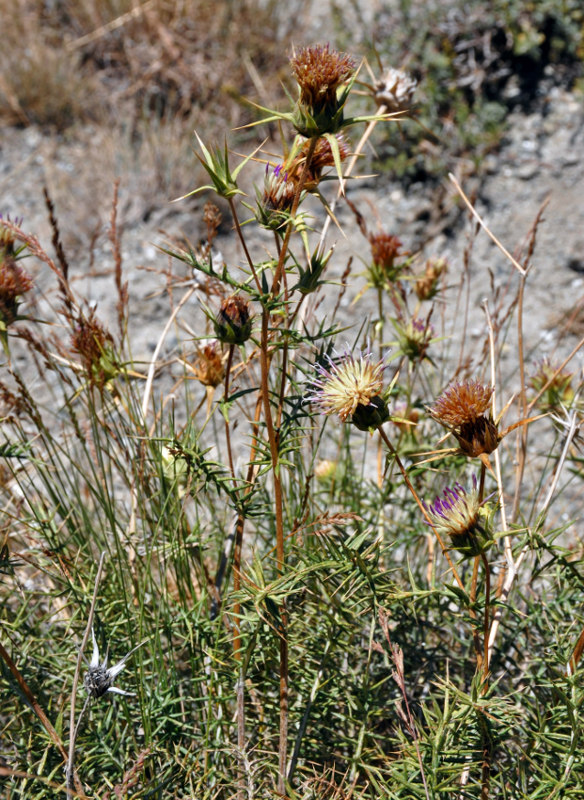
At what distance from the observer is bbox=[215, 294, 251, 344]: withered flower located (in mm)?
1035

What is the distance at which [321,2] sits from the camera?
460 cm

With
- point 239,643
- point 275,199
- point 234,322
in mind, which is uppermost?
point 275,199

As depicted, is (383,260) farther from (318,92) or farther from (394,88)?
(318,92)

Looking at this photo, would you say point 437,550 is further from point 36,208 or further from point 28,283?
point 36,208

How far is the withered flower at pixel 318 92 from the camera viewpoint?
0.89 m

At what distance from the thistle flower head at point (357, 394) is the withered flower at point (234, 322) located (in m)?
0.12

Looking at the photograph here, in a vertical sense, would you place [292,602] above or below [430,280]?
below

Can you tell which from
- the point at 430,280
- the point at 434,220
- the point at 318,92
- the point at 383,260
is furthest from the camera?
the point at 434,220

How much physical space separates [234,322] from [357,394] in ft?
0.66

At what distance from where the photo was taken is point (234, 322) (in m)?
1.04

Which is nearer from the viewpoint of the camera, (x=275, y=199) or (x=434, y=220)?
(x=275, y=199)

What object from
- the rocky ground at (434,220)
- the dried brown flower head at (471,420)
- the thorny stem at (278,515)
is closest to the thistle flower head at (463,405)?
the dried brown flower head at (471,420)

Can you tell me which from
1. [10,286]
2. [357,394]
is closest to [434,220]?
[10,286]

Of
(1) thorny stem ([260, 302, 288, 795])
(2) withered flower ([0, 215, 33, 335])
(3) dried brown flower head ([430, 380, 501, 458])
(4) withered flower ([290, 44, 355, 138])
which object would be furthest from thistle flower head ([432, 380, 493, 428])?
(2) withered flower ([0, 215, 33, 335])
